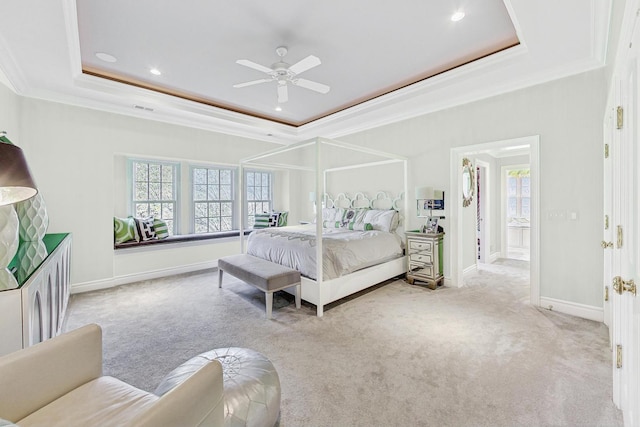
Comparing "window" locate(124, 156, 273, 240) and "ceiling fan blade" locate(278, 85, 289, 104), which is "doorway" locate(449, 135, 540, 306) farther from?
"window" locate(124, 156, 273, 240)

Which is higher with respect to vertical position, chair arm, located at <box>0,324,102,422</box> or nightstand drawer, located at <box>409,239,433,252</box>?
nightstand drawer, located at <box>409,239,433,252</box>

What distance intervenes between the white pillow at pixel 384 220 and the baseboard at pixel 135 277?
3108mm

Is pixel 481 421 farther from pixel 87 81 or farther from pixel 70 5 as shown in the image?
pixel 87 81

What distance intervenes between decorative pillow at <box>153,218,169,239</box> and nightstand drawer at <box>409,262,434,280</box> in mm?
4073

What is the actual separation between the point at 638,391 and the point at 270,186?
617 cm

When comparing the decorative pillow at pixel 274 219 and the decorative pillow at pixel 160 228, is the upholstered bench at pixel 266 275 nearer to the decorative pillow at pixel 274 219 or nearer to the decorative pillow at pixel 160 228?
the decorative pillow at pixel 160 228

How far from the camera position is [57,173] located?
371 cm

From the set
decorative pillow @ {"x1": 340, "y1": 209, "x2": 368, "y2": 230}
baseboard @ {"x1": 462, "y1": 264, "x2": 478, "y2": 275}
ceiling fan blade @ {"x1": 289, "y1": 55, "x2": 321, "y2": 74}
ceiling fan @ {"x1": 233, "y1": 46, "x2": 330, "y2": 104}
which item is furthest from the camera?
decorative pillow @ {"x1": 340, "y1": 209, "x2": 368, "y2": 230}

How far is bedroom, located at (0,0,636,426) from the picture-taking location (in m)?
2.98

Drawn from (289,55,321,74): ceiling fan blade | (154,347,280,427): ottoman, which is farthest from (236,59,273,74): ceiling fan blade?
(154,347,280,427): ottoman

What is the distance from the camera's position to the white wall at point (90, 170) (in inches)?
142

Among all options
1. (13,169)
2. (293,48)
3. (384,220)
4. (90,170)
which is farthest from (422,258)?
(90,170)

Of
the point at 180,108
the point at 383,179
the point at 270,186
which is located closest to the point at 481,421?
the point at 383,179

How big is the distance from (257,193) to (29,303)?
5022mm
